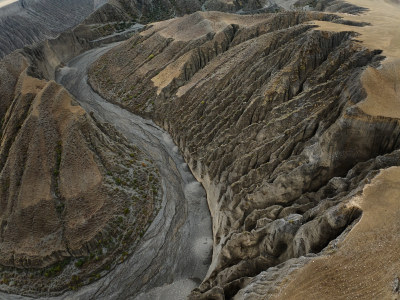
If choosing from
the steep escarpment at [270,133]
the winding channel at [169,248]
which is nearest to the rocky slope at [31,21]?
the steep escarpment at [270,133]

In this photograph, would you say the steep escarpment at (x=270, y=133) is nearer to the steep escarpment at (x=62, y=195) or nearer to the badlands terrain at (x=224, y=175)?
the badlands terrain at (x=224, y=175)

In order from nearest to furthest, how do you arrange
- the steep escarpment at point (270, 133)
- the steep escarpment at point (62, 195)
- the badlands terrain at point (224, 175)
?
the badlands terrain at point (224, 175) < the steep escarpment at point (270, 133) < the steep escarpment at point (62, 195)

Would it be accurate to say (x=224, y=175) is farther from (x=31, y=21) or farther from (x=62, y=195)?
(x=31, y=21)

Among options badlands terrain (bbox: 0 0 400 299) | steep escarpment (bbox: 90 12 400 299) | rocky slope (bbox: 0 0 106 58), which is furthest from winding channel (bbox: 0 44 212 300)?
rocky slope (bbox: 0 0 106 58)

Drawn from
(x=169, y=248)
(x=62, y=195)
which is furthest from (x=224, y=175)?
(x=62, y=195)

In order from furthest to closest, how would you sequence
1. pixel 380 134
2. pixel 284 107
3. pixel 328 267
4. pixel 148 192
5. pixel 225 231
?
pixel 148 192 → pixel 284 107 → pixel 225 231 → pixel 380 134 → pixel 328 267

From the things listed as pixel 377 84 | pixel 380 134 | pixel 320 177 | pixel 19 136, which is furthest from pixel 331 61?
pixel 19 136

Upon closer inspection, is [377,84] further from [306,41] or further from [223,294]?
[223,294]
